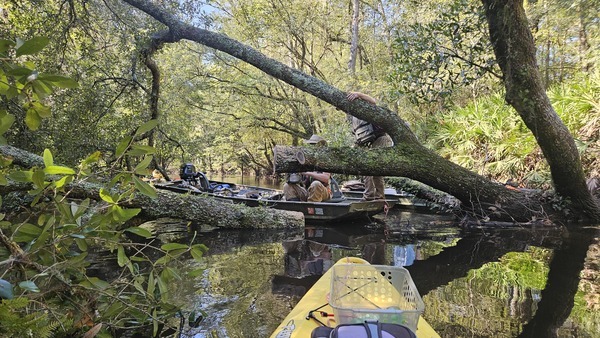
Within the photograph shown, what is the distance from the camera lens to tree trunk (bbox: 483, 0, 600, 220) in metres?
5.11

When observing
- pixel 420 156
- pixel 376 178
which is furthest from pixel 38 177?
pixel 376 178

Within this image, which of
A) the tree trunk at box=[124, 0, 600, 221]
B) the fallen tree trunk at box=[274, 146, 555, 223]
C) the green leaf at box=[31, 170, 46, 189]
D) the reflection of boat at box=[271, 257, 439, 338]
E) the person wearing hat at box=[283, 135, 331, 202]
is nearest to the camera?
the green leaf at box=[31, 170, 46, 189]

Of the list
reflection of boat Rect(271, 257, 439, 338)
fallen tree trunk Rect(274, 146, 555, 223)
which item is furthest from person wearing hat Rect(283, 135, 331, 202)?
reflection of boat Rect(271, 257, 439, 338)

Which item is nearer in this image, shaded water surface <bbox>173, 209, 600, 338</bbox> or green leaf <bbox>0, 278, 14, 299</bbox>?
green leaf <bbox>0, 278, 14, 299</bbox>

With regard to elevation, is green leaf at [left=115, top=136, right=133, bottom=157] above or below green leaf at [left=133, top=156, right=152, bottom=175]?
above

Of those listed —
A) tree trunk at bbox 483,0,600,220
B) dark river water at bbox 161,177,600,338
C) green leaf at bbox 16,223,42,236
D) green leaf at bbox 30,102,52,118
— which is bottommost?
dark river water at bbox 161,177,600,338

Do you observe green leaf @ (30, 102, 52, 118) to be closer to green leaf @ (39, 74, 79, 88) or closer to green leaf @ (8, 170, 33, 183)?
green leaf @ (39, 74, 79, 88)

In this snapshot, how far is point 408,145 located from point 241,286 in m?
3.71

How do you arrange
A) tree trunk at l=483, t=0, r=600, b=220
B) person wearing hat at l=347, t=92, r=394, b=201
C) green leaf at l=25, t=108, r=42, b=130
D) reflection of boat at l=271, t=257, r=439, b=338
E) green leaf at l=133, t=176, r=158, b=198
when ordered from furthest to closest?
person wearing hat at l=347, t=92, r=394, b=201 < tree trunk at l=483, t=0, r=600, b=220 < reflection of boat at l=271, t=257, r=439, b=338 < green leaf at l=133, t=176, r=158, b=198 < green leaf at l=25, t=108, r=42, b=130

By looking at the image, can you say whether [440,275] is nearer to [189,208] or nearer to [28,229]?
[189,208]

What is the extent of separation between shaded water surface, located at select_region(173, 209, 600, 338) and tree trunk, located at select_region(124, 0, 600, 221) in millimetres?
532

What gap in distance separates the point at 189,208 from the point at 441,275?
3.90 m

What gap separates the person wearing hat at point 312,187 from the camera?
7594 mm

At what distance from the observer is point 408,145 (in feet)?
20.2
